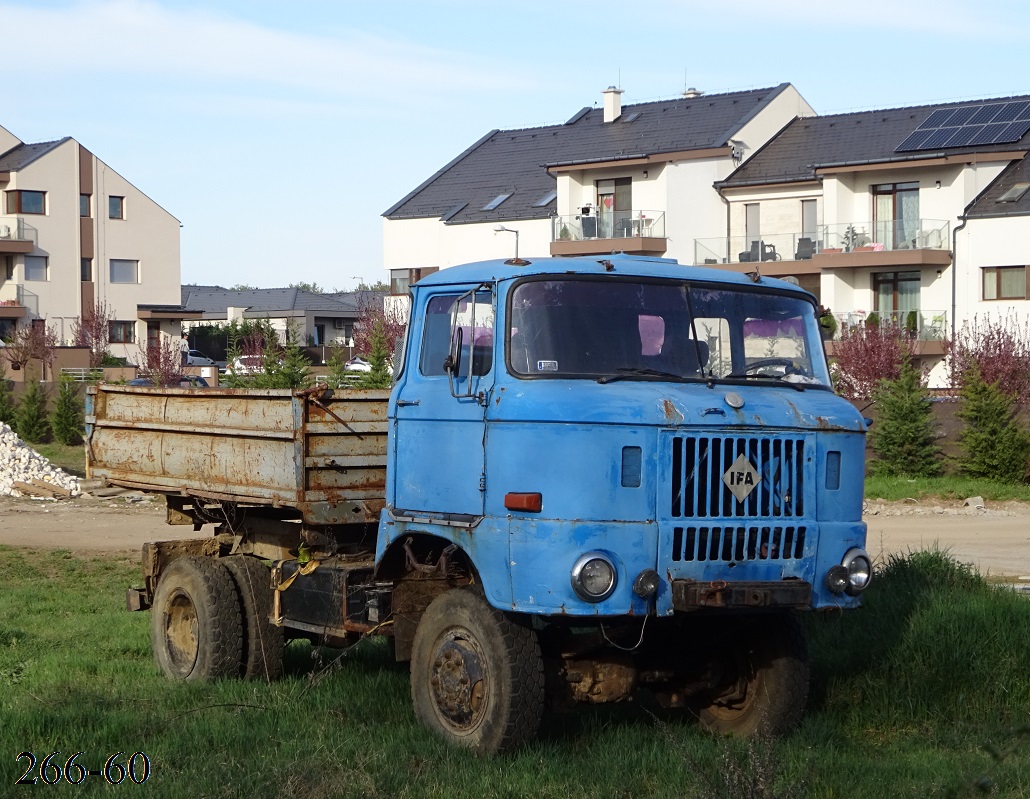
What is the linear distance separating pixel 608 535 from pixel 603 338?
119cm

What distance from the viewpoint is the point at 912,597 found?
1061cm

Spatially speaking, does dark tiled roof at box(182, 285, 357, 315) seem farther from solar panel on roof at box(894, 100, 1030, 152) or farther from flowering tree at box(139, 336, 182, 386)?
solar panel on roof at box(894, 100, 1030, 152)

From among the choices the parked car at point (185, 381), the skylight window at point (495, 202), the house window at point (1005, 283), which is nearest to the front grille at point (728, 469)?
the house window at point (1005, 283)

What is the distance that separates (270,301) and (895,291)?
5738cm

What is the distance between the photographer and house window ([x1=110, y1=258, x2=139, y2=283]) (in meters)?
A: 73.6

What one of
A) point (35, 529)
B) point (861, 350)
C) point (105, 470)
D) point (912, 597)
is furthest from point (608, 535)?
point (861, 350)

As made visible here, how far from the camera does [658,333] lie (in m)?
8.23

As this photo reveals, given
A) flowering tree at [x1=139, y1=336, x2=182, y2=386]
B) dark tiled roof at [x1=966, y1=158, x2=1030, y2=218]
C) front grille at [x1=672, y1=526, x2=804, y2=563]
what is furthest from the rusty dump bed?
dark tiled roof at [x1=966, y1=158, x2=1030, y2=218]

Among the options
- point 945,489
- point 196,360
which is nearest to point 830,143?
point 945,489

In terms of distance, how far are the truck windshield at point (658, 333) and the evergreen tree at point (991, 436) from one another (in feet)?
63.2

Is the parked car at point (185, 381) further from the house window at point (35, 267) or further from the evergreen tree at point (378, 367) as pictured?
the house window at point (35, 267)

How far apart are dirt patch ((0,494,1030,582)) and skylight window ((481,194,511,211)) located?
31747mm

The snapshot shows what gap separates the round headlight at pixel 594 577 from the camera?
289 inches

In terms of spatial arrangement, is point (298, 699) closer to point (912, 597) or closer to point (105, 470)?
point (105, 470)
